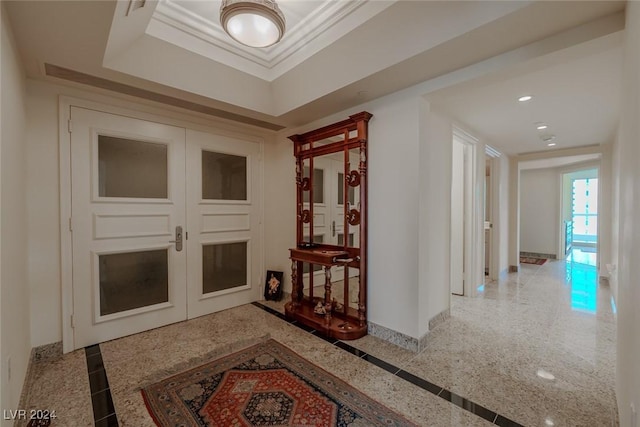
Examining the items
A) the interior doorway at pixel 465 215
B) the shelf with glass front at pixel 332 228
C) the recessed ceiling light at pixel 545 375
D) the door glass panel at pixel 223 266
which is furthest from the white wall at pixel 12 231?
the interior doorway at pixel 465 215

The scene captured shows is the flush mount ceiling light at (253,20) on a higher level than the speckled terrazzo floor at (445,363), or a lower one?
higher

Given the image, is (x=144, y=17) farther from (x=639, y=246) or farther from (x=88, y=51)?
(x=639, y=246)

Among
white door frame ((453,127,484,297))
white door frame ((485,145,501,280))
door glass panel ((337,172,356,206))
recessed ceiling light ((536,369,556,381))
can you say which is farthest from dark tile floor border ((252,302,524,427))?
white door frame ((485,145,501,280))

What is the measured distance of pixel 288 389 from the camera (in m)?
1.98

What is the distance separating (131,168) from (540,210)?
930 cm

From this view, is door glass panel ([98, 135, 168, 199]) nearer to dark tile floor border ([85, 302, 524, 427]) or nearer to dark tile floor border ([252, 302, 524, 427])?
dark tile floor border ([85, 302, 524, 427])

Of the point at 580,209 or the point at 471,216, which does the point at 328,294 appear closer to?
the point at 471,216

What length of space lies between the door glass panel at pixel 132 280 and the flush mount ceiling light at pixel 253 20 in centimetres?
241

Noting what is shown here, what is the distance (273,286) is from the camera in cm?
389

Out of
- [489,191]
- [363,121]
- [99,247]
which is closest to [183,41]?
[363,121]

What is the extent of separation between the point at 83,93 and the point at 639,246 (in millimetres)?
4060

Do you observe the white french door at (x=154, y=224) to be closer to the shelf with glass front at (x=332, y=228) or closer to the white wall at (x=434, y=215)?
the shelf with glass front at (x=332, y=228)

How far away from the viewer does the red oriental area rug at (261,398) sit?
1.69 metres

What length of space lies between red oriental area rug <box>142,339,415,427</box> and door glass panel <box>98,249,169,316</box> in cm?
119
